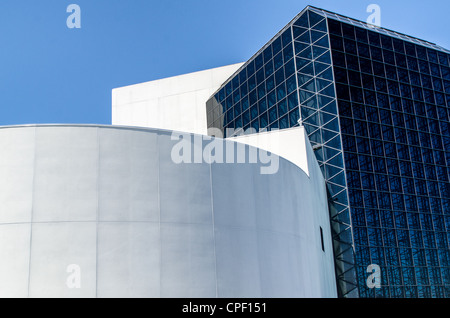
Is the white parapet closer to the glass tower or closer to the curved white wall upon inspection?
the glass tower

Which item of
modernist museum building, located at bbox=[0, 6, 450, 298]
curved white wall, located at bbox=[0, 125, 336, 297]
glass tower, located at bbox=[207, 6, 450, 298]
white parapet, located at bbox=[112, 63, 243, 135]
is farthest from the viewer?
white parapet, located at bbox=[112, 63, 243, 135]

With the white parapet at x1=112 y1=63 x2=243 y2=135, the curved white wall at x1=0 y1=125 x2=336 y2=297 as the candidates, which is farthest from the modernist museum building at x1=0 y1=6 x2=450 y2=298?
the white parapet at x1=112 y1=63 x2=243 y2=135

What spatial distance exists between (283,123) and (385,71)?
9.29m

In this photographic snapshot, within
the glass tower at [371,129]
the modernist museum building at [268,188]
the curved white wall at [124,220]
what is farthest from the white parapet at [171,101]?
the curved white wall at [124,220]

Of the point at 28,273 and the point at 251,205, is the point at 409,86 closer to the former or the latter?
the point at 251,205

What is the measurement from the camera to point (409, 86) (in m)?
42.4

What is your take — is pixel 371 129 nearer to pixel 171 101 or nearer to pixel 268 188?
pixel 268 188

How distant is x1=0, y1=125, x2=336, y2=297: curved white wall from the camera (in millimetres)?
19703

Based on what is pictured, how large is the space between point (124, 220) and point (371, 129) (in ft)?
80.0

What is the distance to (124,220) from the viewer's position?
67.5 feet

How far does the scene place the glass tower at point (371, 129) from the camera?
1412 inches

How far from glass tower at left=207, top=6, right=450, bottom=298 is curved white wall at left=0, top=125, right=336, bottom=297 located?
14.2 m

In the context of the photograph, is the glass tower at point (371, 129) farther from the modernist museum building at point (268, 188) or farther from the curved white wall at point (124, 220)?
the curved white wall at point (124, 220)
